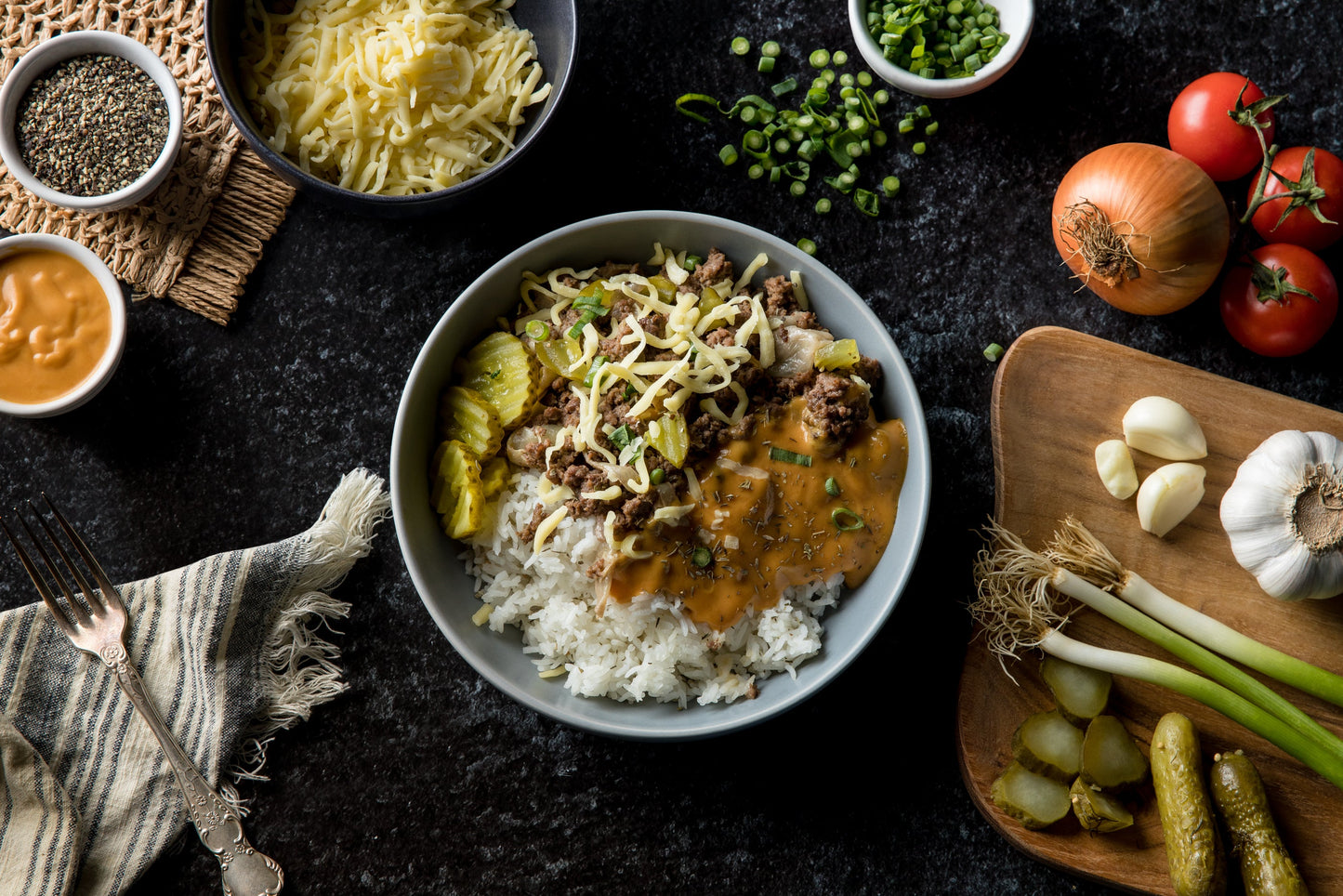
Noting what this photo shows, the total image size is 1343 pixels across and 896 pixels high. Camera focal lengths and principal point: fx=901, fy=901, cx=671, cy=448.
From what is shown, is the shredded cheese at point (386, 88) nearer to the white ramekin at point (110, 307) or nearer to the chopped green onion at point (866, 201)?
the white ramekin at point (110, 307)

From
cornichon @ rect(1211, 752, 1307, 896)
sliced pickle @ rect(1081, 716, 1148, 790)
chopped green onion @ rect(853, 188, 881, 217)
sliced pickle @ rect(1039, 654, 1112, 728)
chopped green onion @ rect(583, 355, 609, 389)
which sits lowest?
cornichon @ rect(1211, 752, 1307, 896)

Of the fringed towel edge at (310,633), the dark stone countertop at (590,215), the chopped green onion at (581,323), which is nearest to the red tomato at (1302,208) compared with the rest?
the dark stone countertop at (590,215)

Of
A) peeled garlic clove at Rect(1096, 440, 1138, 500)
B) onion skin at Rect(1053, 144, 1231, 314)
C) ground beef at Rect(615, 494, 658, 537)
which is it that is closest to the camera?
ground beef at Rect(615, 494, 658, 537)

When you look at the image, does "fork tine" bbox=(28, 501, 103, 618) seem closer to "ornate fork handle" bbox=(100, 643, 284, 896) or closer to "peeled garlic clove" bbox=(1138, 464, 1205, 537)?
"ornate fork handle" bbox=(100, 643, 284, 896)

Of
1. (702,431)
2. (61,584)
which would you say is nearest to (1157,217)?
(702,431)

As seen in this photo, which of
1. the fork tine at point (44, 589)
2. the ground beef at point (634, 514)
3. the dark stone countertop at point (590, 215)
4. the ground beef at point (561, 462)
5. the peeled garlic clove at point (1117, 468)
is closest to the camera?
the ground beef at point (634, 514)

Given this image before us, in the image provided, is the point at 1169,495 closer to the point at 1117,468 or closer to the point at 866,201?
the point at 1117,468

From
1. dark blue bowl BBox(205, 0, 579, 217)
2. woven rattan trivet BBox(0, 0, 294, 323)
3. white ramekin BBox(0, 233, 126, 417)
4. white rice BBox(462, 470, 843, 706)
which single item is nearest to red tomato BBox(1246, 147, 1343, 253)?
white rice BBox(462, 470, 843, 706)
